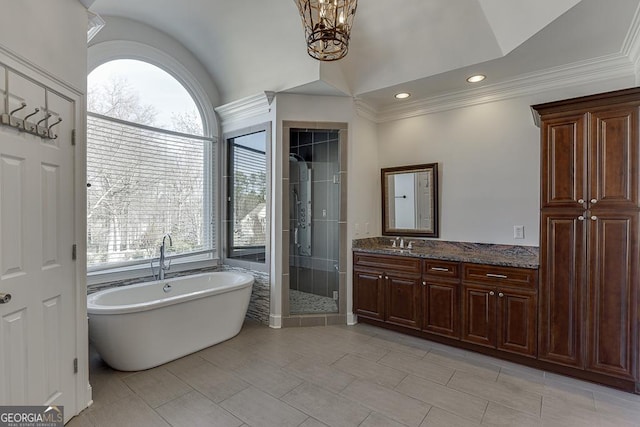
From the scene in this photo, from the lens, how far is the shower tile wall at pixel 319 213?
3734 millimetres

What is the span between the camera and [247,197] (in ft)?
13.2

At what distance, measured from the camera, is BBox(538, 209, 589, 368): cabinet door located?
Result: 8.00 ft

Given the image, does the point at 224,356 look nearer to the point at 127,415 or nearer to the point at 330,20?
the point at 127,415

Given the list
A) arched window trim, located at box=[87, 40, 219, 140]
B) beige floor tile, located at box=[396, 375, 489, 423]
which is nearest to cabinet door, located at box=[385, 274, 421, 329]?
beige floor tile, located at box=[396, 375, 489, 423]

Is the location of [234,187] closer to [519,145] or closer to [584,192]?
[519,145]

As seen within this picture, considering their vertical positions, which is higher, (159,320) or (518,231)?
(518,231)

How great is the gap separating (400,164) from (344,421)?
2.89 metres

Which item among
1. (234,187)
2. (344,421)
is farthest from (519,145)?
(234,187)

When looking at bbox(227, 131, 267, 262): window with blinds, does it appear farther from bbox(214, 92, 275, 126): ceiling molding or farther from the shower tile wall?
the shower tile wall

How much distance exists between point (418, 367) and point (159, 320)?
2241 mm

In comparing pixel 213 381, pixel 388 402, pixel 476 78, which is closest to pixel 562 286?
pixel 388 402

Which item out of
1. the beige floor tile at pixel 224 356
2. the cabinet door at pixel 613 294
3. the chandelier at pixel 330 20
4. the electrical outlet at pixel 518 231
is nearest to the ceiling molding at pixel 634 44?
the cabinet door at pixel 613 294

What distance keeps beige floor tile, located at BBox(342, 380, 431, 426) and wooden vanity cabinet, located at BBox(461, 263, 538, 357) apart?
41.4 inches

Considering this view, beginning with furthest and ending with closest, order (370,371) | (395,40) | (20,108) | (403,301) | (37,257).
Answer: (403,301) < (395,40) < (370,371) < (37,257) < (20,108)
